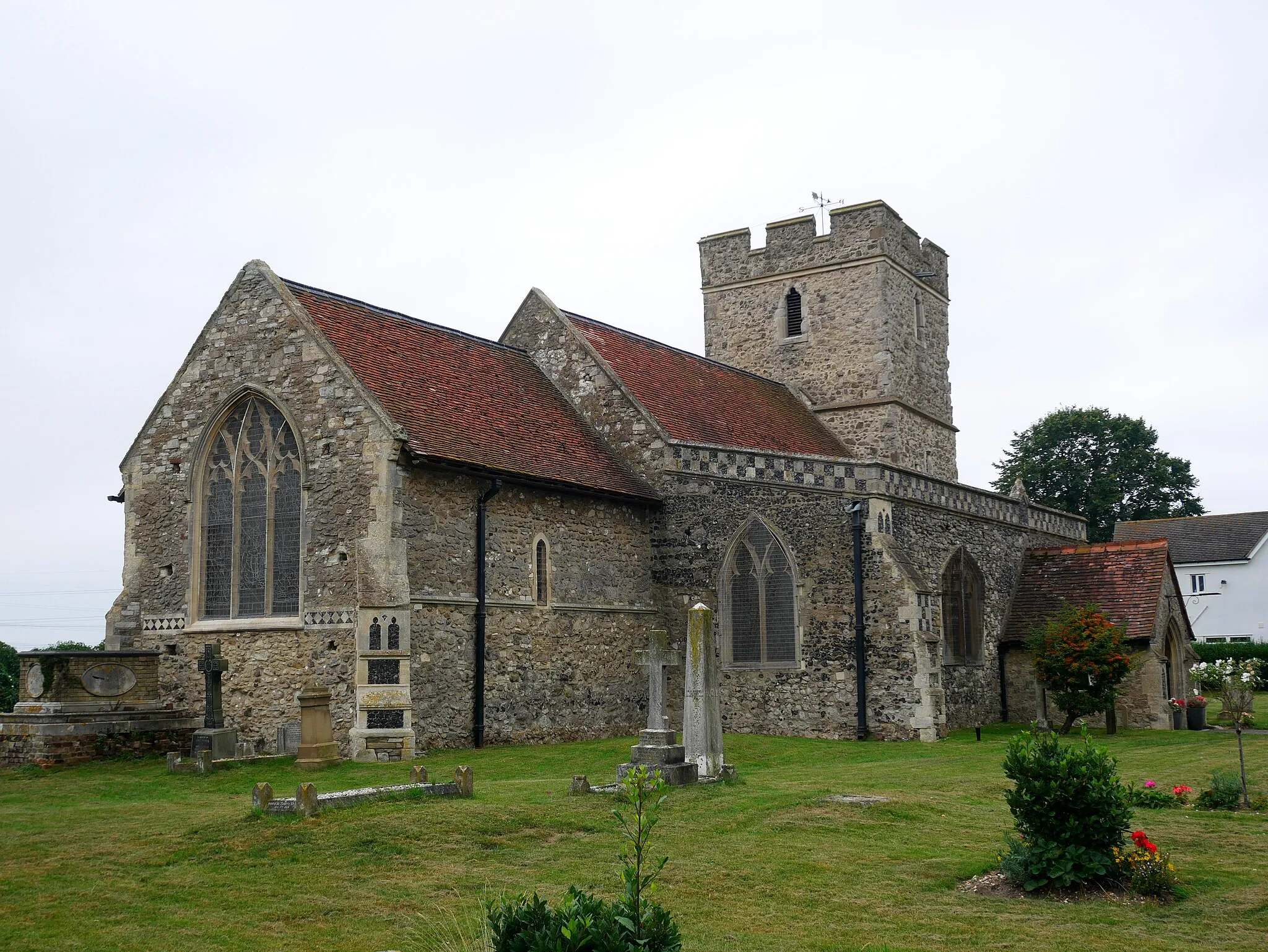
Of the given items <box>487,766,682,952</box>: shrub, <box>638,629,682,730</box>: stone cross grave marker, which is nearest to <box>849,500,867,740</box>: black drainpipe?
<box>638,629,682,730</box>: stone cross grave marker

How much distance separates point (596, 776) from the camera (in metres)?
→ 17.2

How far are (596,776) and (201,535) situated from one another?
9181 mm

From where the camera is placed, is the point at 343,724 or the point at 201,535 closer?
the point at 343,724

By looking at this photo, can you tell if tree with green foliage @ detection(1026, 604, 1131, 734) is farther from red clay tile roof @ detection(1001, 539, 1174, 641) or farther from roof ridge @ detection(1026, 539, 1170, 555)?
roof ridge @ detection(1026, 539, 1170, 555)

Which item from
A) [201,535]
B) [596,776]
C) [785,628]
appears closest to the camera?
[596,776]

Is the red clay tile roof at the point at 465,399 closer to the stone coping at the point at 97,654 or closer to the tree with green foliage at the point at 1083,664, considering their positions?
the stone coping at the point at 97,654

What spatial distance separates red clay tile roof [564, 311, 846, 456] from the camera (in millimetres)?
26906

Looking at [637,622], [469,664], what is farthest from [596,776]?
[637,622]

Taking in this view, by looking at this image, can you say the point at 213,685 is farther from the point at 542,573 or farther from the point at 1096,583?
the point at 1096,583

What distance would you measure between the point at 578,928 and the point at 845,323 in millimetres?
29940

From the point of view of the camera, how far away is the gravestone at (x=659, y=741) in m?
14.8

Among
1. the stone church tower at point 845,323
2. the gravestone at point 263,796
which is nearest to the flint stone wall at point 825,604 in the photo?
the stone church tower at point 845,323

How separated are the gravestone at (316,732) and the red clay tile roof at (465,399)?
415 cm

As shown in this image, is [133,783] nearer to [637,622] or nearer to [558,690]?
[558,690]
